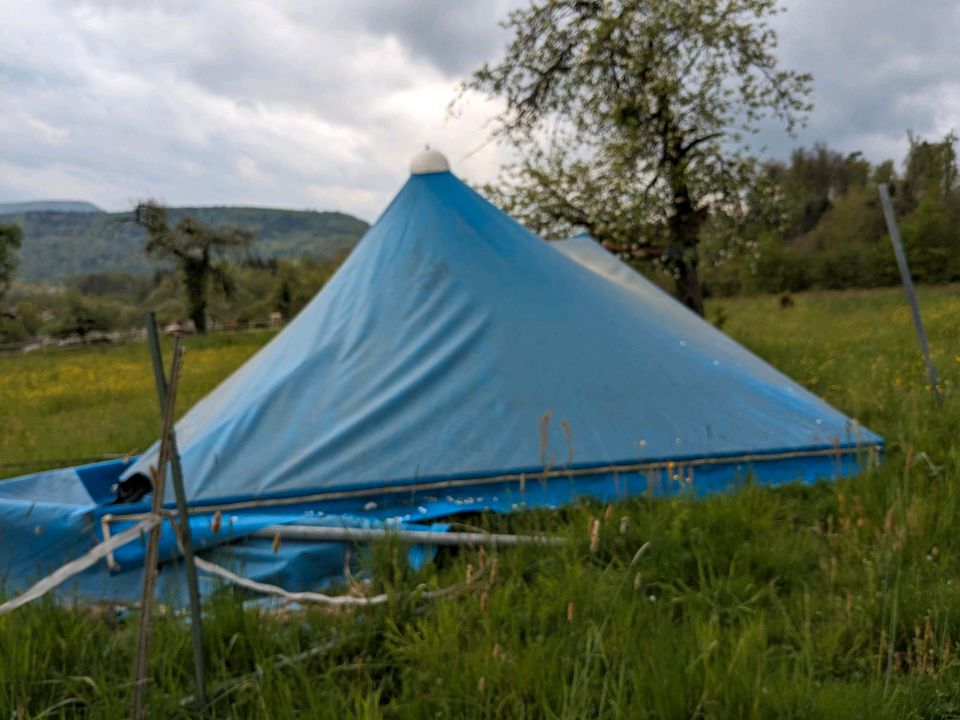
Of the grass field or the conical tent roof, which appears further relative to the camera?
the conical tent roof

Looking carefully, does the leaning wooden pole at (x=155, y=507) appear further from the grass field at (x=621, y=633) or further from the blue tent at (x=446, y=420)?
the blue tent at (x=446, y=420)

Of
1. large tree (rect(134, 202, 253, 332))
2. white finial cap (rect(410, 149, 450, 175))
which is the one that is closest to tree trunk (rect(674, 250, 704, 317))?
white finial cap (rect(410, 149, 450, 175))

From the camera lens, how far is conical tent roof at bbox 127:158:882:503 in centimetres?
342

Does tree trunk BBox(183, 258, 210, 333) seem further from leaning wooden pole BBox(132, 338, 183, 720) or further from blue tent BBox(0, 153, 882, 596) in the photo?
leaning wooden pole BBox(132, 338, 183, 720)

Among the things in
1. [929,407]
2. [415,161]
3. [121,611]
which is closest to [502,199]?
[415,161]

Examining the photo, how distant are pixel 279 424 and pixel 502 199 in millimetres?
7883

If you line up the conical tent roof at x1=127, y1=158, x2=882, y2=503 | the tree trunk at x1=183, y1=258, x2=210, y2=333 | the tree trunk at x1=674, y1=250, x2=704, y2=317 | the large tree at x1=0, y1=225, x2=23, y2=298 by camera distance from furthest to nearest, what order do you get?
the tree trunk at x1=183, y1=258, x2=210, y2=333 < the large tree at x1=0, y1=225, x2=23, y2=298 < the tree trunk at x1=674, y1=250, x2=704, y2=317 < the conical tent roof at x1=127, y1=158, x2=882, y2=503

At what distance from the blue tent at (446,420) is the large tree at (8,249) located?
1468 inches

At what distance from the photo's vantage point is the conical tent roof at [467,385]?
135 inches

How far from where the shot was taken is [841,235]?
3369 cm

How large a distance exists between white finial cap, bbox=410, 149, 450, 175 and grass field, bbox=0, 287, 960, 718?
2762 mm

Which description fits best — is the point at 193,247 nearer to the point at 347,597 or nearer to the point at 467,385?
the point at 467,385

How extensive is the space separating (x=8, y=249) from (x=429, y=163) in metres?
38.2

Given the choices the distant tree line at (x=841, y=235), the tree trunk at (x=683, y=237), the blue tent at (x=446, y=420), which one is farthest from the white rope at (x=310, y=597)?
the tree trunk at (x=683, y=237)
